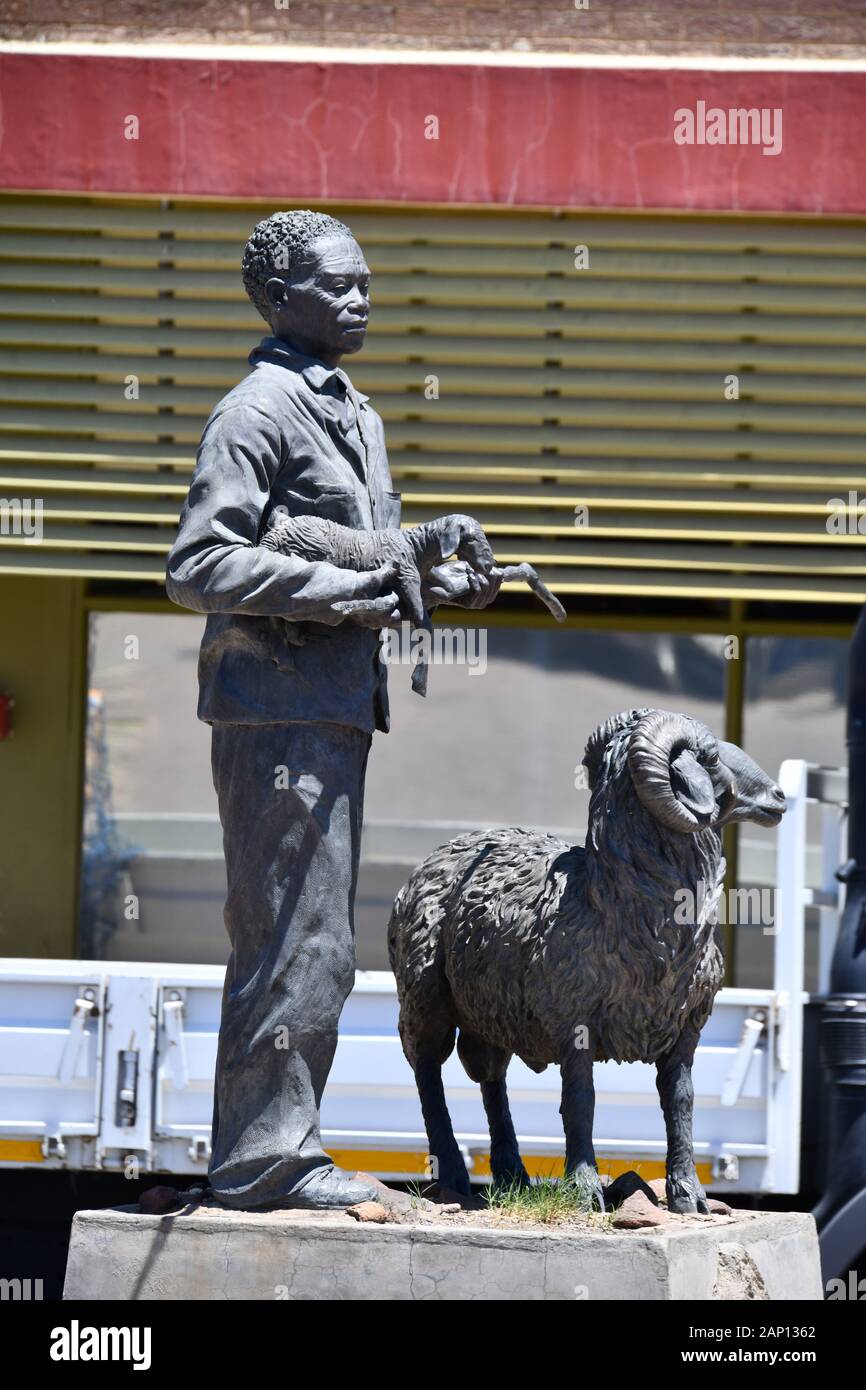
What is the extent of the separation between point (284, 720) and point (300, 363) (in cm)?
89

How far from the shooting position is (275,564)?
457 cm

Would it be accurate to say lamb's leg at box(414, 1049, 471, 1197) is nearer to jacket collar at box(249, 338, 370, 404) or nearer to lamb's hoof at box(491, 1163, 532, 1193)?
lamb's hoof at box(491, 1163, 532, 1193)

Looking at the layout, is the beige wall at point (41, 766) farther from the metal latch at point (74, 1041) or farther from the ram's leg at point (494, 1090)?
the ram's leg at point (494, 1090)

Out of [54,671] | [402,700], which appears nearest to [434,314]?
[402,700]

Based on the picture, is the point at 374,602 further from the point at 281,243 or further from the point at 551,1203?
the point at 551,1203

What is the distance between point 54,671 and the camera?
1062 centimetres

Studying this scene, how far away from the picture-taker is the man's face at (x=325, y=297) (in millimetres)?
4926

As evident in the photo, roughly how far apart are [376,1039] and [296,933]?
2762mm

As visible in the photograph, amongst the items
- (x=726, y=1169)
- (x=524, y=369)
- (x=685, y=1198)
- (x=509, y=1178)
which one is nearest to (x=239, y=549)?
(x=509, y=1178)

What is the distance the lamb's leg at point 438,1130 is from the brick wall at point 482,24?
622 centimetres

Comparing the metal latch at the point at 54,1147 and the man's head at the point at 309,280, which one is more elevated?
the man's head at the point at 309,280

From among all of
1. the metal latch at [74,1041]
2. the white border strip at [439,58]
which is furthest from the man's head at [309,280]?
the white border strip at [439,58]
